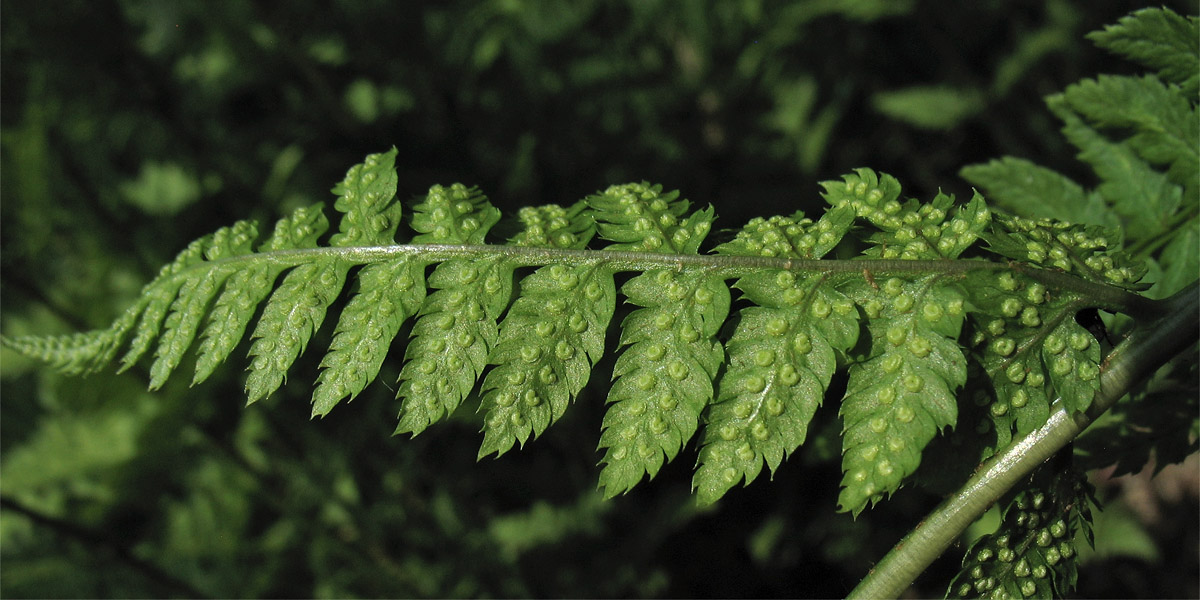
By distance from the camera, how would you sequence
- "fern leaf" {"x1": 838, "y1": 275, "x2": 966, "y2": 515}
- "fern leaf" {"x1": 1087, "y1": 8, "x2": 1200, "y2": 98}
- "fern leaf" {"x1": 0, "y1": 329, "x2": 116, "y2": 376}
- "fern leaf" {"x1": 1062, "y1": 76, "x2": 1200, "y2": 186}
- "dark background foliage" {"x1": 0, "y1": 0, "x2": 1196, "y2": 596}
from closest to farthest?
"fern leaf" {"x1": 838, "y1": 275, "x2": 966, "y2": 515}, "fern leaf" {"x1": 0, "y1": 329, "x2": 116, "y2": 376}, "fern leaf" {"x1": 1087, "y1": 8, "x2": 1200, "y2": 98}, "fern leaf" {"x1": 1062, "y1": 76, "x2": 1200, "y2": 186}, "dark background foliage" {"x1": 0, "y1": 0, "x2": 1196, "y2": 596}

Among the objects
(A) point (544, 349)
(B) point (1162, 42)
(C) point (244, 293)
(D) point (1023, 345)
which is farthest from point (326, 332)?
(B) point (1162, 42)

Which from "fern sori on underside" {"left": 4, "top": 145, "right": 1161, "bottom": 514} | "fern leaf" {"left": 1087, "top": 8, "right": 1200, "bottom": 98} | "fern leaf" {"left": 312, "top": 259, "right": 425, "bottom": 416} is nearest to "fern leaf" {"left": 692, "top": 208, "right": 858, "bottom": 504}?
"fern sori on underside" {"left": 4, "top": 145, "right": 1161, "bottom": 514}

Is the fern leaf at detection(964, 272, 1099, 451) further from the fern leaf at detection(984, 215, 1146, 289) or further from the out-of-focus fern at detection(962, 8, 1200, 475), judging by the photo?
the out-of-focus fern at detection(962, 8, 1200, 475)

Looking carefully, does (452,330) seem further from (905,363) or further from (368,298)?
(905,363)

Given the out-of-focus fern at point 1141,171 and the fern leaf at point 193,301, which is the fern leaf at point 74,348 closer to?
the fern leaf at point 193,301

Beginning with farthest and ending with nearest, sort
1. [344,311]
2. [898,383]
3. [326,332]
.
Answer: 1. [326,332]
2. [344,311]
3. [898,383]

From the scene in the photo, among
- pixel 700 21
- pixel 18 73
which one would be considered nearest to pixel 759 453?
pixel 700 21

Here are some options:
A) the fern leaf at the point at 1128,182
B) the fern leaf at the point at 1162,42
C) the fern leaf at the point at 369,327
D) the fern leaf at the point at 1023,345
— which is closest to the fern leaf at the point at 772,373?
the fern leaf at the point at 1023,345
